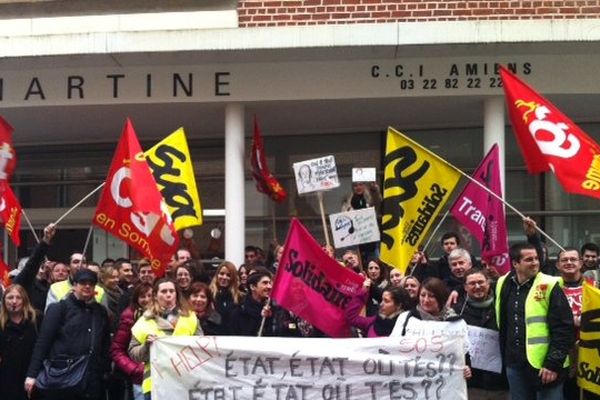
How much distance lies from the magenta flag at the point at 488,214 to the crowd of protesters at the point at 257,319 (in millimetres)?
318

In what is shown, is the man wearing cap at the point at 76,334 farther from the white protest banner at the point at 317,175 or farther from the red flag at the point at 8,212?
the white protest banner at the point at 317,175

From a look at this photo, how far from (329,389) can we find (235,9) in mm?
5654

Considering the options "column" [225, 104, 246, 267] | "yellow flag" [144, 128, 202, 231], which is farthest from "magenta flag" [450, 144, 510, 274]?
"column" [225, 104, 246, 267]

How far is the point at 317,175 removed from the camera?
998 centimetres

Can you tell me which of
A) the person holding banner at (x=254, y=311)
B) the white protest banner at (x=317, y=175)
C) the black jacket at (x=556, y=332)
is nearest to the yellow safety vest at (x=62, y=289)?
the person holding banner at (x=254, y=311)

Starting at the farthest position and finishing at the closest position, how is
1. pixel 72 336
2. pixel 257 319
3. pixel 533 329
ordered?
pixel 257 319 → pixel 72 336 → pixel 533 329

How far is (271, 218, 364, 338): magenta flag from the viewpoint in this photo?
20.6 ft

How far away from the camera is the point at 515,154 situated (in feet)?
39.2

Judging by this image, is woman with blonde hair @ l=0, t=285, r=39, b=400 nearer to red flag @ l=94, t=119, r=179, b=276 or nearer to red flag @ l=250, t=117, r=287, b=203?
red flag @ l=94, t=119, r=179, b=276

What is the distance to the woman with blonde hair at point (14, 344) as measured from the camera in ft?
21.9

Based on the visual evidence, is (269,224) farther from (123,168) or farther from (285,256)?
(285,256)

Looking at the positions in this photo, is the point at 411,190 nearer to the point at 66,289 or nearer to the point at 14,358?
the point at 66,289

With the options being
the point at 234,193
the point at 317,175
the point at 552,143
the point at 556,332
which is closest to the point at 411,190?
the point at 552,143

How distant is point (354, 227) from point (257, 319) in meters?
2.80
